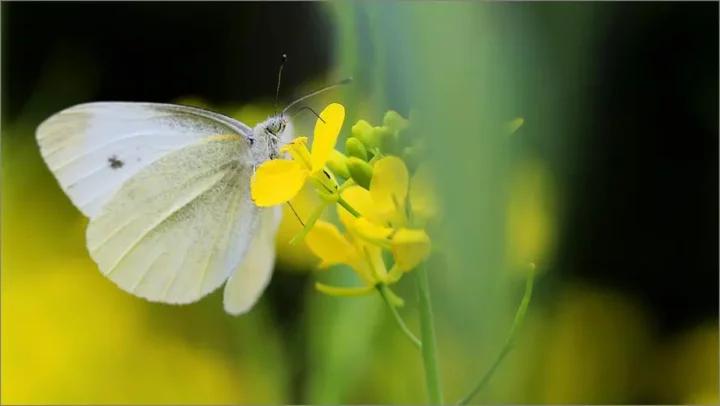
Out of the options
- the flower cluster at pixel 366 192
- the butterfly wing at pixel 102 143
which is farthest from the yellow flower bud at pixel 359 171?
the butterfly wing at pixel 102 143

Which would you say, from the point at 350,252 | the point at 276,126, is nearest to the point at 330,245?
the point at 350,252

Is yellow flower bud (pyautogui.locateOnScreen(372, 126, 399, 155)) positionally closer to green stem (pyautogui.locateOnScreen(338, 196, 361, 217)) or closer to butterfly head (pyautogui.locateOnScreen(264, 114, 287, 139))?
green stem (pyautogui.locateOnScreen(338, 196, 361, 217))

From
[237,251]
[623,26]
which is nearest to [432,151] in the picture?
[237,251]

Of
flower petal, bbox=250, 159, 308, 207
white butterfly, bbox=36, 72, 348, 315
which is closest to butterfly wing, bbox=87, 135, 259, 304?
white butterfly, bbox=36, 72, 348, 315

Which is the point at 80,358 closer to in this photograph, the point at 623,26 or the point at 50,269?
the point at 50,269

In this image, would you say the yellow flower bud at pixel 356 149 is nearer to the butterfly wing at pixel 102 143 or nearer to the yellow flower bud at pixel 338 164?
the yellow flower bud at pixel 338 164

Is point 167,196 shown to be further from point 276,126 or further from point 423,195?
point 423,195

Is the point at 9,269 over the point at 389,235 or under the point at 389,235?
under
